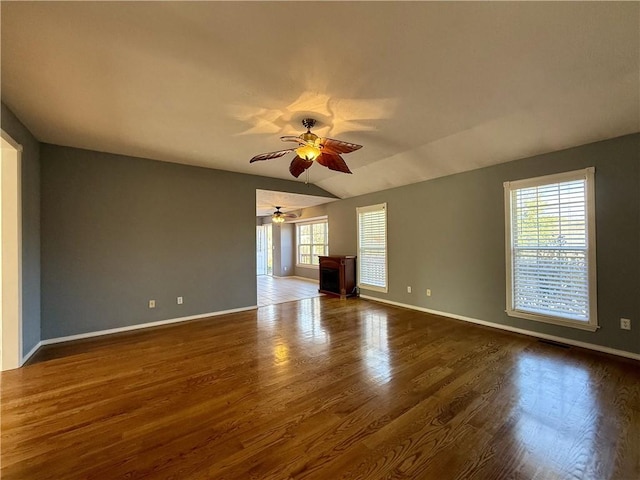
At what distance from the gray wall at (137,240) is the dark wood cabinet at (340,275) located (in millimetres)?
1991

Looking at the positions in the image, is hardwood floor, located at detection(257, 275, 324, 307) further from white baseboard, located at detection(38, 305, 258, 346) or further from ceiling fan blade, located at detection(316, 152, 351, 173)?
ceiling fan blade, located at detection(316, 152, 351, 173)

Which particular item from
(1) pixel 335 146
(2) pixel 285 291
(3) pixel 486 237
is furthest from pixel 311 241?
(1) pixel 335 146

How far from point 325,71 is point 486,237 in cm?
340

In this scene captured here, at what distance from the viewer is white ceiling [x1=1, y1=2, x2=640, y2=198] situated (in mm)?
1579

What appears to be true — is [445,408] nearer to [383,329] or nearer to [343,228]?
[383,329]

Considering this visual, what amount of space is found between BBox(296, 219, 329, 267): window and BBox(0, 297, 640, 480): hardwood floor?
18.0 feet

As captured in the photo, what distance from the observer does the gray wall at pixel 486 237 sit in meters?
2.92

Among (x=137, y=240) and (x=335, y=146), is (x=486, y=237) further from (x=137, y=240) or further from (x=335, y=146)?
(x=137, y=240)

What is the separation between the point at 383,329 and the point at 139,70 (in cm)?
393

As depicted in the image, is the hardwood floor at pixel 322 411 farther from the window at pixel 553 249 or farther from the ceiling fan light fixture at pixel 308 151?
the ceiling fan light fixture at pixel 308 151

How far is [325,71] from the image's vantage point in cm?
208

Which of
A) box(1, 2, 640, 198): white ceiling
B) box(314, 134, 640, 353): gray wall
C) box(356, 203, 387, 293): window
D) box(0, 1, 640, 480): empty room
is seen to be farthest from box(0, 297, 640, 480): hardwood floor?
box(1, 2, 640, 198): white ceiling

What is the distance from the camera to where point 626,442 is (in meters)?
1.68

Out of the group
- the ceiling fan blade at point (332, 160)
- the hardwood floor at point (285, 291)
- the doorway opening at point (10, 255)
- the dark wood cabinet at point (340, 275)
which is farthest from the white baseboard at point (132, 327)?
the ceiling fan blade at point (332, 160)
